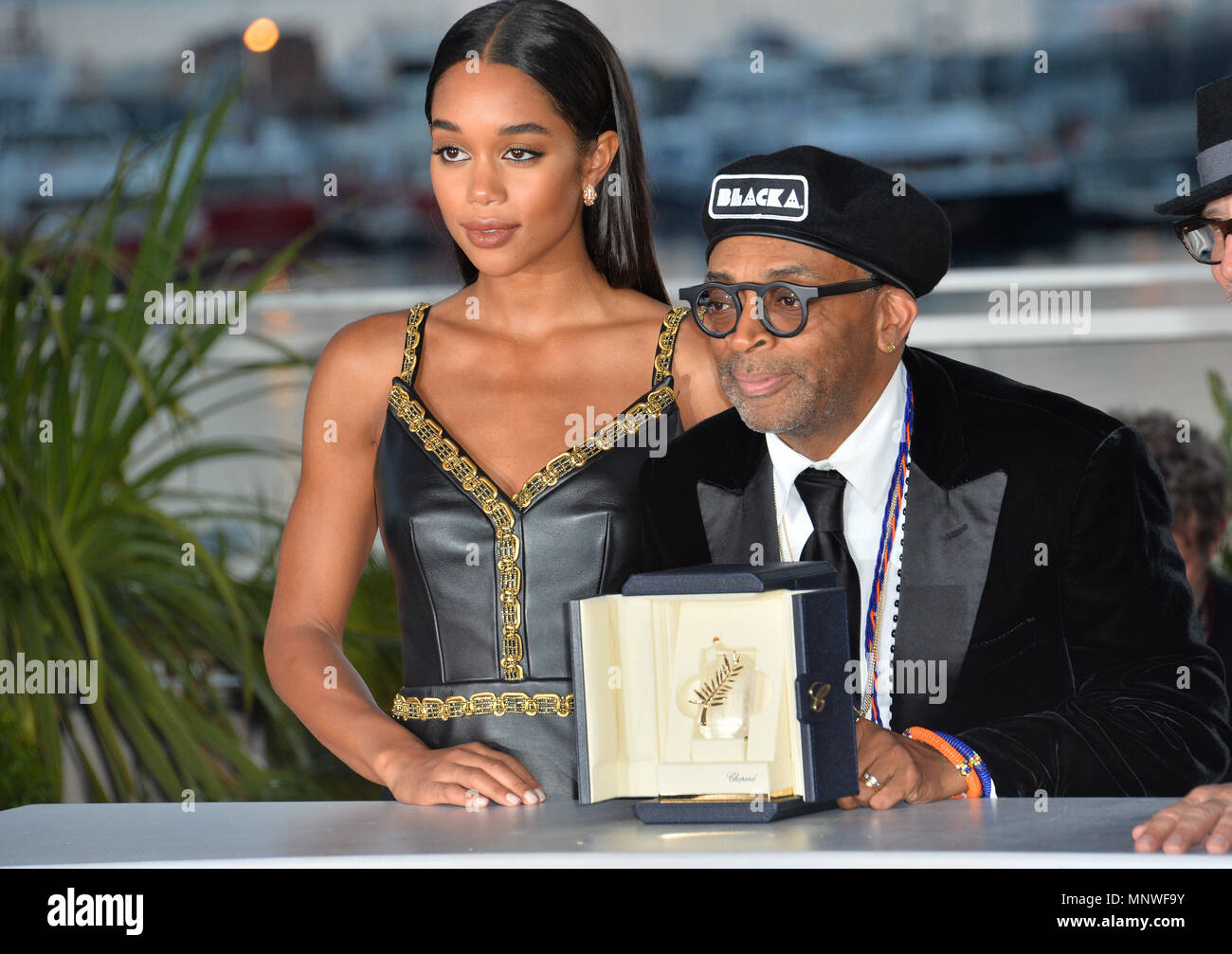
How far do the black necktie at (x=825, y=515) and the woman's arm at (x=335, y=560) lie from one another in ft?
2.12

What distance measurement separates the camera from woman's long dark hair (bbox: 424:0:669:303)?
2.64m

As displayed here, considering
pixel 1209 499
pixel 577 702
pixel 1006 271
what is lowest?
pixel 577 702

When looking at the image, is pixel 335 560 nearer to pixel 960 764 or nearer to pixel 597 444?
pixel 597 444

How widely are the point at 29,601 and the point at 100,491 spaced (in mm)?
353

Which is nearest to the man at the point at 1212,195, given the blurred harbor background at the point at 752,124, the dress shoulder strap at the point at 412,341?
the dress shoulder strap at the point at 412,341

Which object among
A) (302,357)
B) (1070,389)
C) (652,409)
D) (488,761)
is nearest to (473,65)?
(652,409)

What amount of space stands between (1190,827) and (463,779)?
97 centimetres

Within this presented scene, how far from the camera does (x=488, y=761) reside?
2.28 m

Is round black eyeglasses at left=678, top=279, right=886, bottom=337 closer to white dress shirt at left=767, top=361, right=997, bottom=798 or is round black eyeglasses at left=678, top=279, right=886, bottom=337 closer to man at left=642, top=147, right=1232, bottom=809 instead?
man at left=642, top=147, right=1232, bottom=809

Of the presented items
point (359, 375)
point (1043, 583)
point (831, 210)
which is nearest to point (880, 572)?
point (1043, 583)
